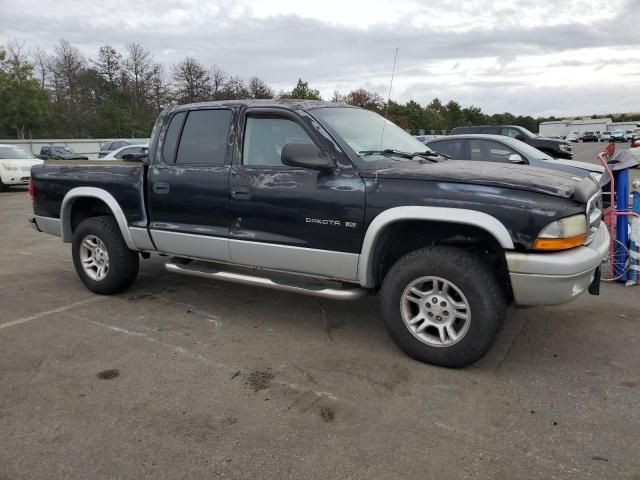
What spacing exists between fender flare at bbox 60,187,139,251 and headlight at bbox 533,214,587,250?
149 inches

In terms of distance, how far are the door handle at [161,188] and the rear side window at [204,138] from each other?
0.26m

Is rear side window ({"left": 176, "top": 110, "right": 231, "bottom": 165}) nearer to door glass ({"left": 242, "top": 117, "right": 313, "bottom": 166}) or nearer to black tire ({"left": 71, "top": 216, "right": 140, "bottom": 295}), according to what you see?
door glass ({"left": 242, "top": 117, "right": 313, "bottom": 166})

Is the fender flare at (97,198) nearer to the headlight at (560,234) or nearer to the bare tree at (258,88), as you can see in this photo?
the headlight at (560,234)

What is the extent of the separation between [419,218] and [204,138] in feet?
7.44

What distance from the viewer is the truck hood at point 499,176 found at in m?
3.51

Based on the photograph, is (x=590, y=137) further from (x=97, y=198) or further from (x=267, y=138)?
(x=97, y=198)

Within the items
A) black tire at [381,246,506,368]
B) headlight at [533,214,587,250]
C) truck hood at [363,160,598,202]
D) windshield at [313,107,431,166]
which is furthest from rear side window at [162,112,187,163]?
headlight at [533,214,587,250]

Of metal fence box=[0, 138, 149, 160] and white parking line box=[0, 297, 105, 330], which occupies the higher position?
metal fence box=[0, 138, 149, 160]

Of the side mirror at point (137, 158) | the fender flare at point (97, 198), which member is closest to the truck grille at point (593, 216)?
the side mirror at point (137, 158)

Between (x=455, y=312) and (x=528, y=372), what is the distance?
0.67m

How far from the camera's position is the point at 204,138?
16.2 feet

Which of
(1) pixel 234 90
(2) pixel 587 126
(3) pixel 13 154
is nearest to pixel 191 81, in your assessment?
(1) pixel 234 90

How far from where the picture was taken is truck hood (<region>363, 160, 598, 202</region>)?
351cm

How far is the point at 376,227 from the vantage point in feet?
12.7
